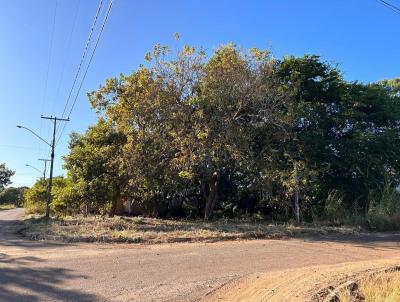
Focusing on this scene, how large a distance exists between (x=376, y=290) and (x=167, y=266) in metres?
4.79

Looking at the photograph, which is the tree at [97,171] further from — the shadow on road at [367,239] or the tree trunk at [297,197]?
the shadow on road at [367,239]

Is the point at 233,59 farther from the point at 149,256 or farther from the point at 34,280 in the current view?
the point at 34,280

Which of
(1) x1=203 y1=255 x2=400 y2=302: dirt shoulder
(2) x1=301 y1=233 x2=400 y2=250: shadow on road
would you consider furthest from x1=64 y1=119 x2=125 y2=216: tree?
(1) x1=203 y1=255 x2=400 y2=302: dirt shoulder

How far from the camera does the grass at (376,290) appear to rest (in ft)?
22.3

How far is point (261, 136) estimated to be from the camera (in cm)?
2323

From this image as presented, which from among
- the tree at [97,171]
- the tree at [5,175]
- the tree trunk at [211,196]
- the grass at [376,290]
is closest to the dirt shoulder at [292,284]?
the grass at [376,290]

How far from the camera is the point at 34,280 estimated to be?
8867 mm

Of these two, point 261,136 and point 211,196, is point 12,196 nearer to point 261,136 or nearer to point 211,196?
point 211,196

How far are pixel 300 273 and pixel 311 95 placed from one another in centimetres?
1794

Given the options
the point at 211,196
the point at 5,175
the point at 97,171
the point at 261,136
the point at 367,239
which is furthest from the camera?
the point at 5,175

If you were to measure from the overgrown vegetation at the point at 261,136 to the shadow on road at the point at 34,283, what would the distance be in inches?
443

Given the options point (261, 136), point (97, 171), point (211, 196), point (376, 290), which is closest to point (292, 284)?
point (376, 290)

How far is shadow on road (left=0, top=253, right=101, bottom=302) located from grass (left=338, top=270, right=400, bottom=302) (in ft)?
13.4

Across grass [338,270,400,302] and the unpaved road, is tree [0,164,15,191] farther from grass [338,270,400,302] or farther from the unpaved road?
grass [338,270,400,302]
